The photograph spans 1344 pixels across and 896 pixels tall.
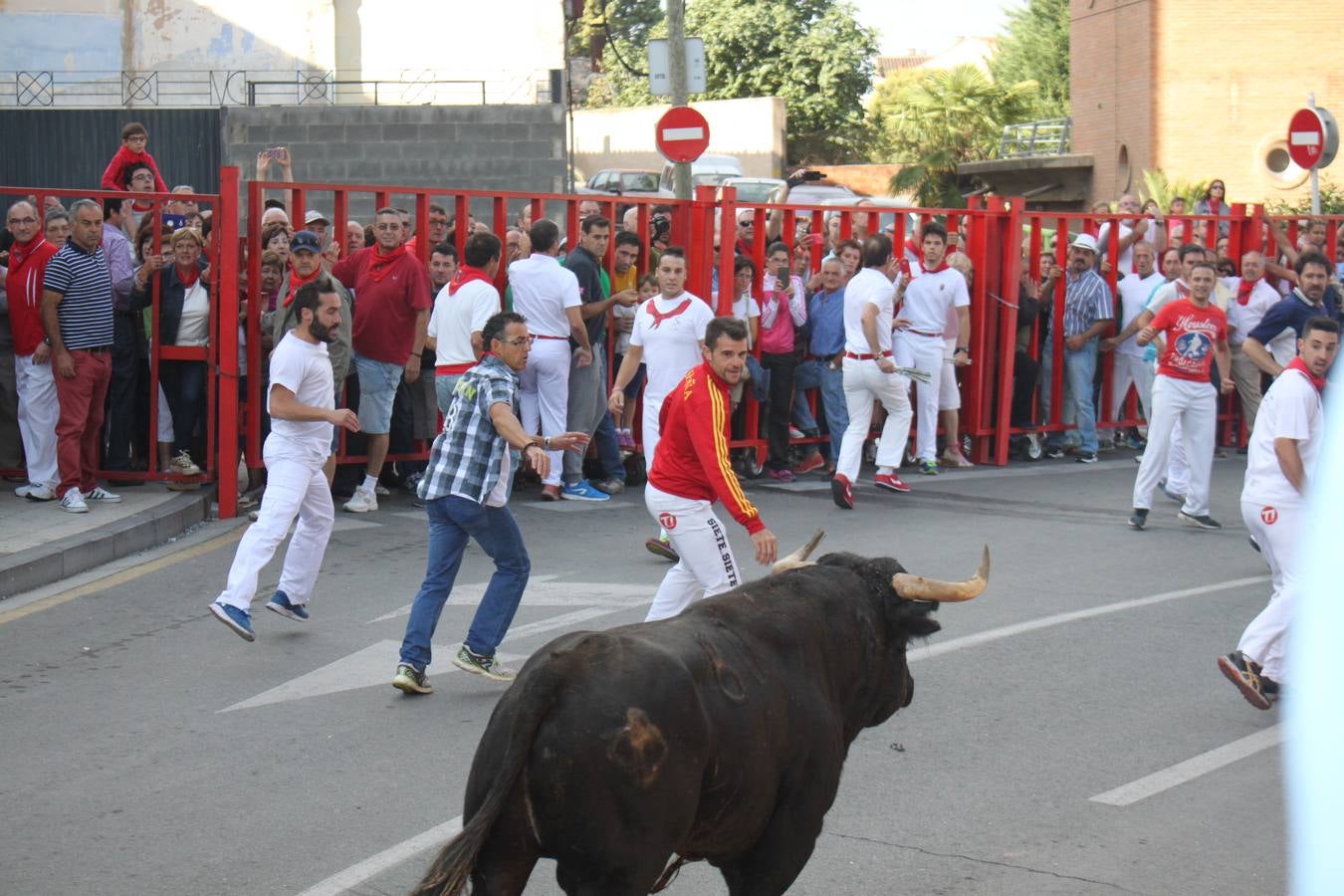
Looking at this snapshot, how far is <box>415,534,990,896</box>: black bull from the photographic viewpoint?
391 cm

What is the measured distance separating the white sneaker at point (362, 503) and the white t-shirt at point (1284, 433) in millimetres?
6906

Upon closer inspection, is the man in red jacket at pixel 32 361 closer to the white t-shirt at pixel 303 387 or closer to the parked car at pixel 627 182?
the white t-shirt at pixel 303 387

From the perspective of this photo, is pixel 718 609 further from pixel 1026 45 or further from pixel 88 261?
pixel 1026 45

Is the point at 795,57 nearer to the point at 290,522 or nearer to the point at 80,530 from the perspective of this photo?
the point at 80,530

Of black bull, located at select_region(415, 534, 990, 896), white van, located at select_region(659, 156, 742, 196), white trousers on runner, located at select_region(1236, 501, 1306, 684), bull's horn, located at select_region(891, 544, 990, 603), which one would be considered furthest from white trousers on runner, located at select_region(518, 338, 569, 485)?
white van, located at select_region(659, 156, 742, 196)

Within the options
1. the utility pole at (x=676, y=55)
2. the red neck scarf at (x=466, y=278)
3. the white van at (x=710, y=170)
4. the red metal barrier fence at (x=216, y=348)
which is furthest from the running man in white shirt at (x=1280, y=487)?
the white van at (x=710, y=170)

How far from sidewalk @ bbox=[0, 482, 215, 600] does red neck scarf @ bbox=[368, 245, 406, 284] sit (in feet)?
6.88

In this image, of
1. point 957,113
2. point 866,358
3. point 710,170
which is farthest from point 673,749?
point 957,113

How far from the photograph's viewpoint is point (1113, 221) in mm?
16703

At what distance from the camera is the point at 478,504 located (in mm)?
7527

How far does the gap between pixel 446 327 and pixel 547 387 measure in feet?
3.71

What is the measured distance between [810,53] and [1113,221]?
41.5m

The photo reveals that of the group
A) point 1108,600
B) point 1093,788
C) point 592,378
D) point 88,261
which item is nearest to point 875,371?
point 592,378

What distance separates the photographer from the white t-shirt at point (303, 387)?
869cm
